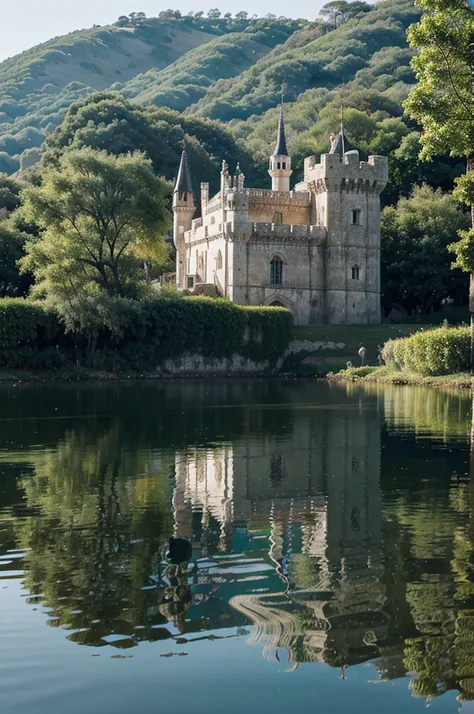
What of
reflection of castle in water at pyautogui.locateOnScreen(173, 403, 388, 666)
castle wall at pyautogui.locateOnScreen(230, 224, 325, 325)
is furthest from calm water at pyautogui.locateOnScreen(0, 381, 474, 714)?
castle wall at pyautogui.locateOnScreen(230, 224, 325, 325)

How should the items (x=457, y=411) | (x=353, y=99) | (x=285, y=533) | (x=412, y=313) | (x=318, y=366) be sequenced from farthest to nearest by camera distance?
1. (x=353, y=99)
2. (x=412, y=313)
3. (x=318, y=366)
4. (x=457, y=411)
5. (x=285, y=533)

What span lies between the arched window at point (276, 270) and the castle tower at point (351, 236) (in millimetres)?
3145

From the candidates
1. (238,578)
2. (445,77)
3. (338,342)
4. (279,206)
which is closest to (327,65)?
(279,206)

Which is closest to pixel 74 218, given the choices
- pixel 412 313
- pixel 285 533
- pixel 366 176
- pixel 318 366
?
pixel 318 366

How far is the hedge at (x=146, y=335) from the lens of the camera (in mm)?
52688

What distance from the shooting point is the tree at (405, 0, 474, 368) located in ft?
86.1

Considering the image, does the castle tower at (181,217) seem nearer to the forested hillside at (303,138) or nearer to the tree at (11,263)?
the forested hillside at (303,138)

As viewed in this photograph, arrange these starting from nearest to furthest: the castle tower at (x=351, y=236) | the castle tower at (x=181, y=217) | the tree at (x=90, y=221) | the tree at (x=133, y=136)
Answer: the tree at (x=90, y=221) → the castle tower at (x=351, y=236) → the castle tower at (x=181, y=217) → the tree at (x=133, y=136)

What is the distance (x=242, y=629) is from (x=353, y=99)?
107830 millimetres

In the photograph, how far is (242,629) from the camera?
927cm

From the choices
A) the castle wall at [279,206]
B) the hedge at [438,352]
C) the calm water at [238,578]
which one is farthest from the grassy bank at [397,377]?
the castle wall at [279,206]

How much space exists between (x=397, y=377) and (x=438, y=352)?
2.80 meters

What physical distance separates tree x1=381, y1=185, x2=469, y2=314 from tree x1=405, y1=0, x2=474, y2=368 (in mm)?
42747

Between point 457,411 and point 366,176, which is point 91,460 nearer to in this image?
point 457,411
